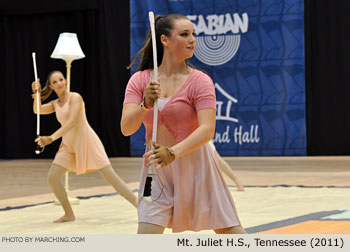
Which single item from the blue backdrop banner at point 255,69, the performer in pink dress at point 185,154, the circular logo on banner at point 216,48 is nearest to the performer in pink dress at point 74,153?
the performer in pink dress at point 185,154

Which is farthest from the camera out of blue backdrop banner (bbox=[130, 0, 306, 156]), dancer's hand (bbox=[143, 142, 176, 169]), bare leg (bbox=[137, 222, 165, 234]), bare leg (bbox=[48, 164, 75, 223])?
blue backdrop banner (bbox=[130, 0, 306, 156])

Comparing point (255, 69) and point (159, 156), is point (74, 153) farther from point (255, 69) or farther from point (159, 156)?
point (255, 69)

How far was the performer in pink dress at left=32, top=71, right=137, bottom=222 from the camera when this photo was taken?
5.76m

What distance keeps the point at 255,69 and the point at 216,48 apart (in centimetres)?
79

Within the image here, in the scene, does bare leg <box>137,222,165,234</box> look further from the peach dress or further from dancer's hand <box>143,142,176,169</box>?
the peach dress

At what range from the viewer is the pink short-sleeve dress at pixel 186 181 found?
2770 millimetres

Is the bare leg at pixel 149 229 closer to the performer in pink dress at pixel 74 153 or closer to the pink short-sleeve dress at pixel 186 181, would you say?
the pink short-sleeve dress at pixel 186 181

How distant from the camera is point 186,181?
279 centimetres

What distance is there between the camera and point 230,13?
1247cm

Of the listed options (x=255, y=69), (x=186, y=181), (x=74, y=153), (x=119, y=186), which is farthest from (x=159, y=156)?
(x=255, y=69)

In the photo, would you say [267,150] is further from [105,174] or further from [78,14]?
[105,174]

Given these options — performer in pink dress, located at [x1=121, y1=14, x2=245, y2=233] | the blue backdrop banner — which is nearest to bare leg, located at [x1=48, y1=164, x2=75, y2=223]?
performer in pink dress, located at [x1=121, y1=14, x2=245, y2=233]

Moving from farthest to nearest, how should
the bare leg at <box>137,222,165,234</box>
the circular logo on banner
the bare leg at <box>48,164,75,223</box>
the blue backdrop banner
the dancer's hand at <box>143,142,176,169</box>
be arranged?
the circular logo on banner → the blue backdrop banner → the bare leg at <box>48,164,75,223</box> → the bare leg at <box>137,222,165,234</box> → the dancer's hand at <box>143,142,176,169</box>

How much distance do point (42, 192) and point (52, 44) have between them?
6.55m
